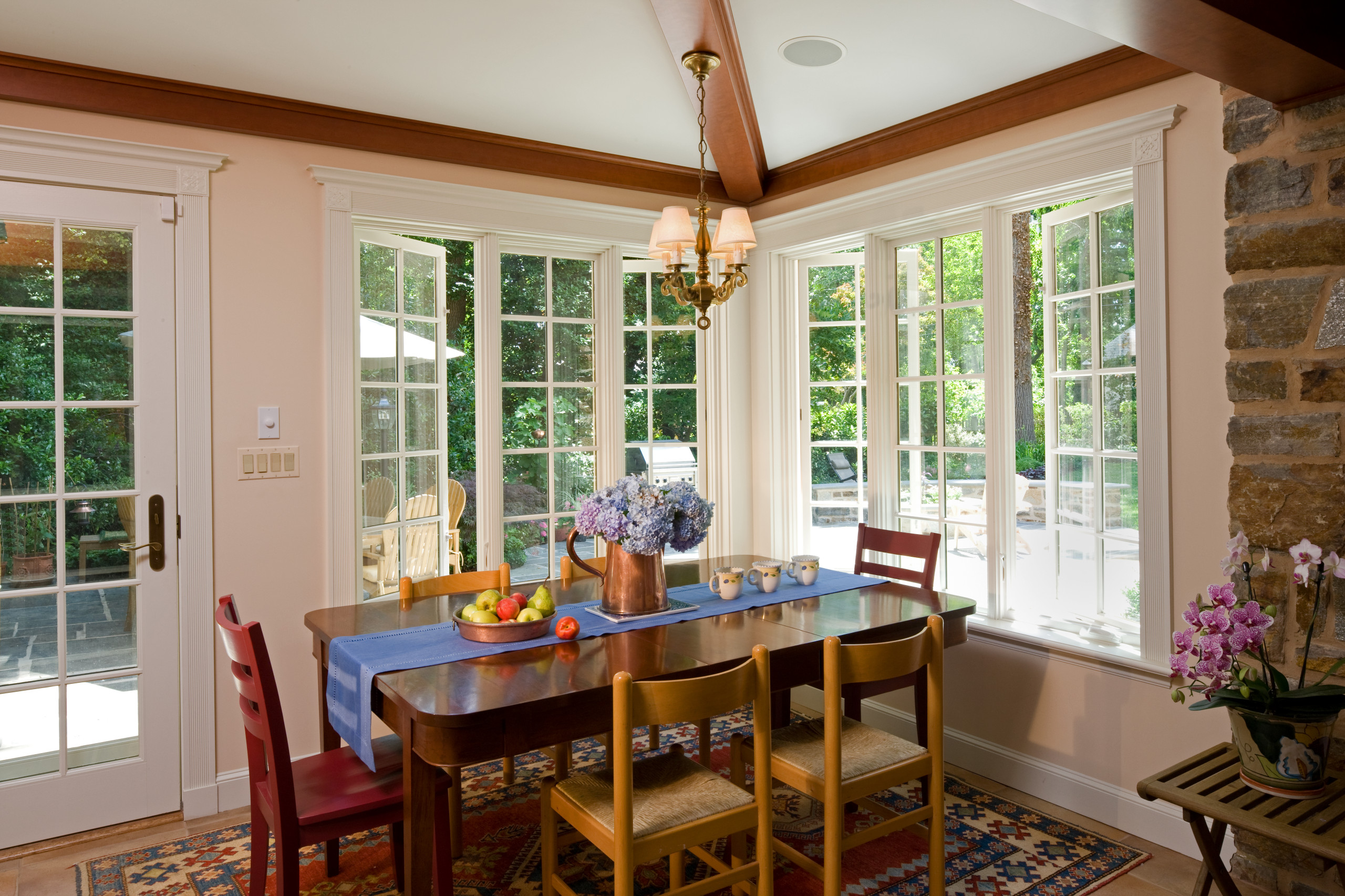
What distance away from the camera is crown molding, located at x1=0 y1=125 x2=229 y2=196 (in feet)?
9.11

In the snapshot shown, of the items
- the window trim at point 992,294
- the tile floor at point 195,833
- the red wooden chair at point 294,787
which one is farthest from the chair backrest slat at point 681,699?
the window trim at point 992,294

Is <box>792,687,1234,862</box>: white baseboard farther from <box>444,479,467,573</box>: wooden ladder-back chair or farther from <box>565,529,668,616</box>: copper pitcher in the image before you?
<box>444,479,467,573</box>: wooden ladder-back chair

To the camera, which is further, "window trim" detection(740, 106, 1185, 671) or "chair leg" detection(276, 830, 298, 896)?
"window trim" detection(740, 106, 1185, 671)

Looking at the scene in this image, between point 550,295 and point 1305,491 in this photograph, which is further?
point 550,295

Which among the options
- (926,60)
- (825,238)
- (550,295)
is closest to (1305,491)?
(926,60)

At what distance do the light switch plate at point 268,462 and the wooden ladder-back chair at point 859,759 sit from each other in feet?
6.62

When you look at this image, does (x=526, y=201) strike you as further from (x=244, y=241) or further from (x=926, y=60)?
(x=926, y=60)

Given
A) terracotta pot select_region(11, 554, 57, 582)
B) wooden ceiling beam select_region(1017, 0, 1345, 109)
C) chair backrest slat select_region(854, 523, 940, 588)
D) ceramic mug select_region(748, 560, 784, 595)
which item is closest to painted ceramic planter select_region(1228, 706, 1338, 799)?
chair backrest slat select_region(854, 523, 940, 588)

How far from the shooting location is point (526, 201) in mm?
3748

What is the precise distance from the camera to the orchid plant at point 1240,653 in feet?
6.45

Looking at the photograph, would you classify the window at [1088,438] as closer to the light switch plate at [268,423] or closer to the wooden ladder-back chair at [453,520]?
the wooden ladder-back chair at [453,520]

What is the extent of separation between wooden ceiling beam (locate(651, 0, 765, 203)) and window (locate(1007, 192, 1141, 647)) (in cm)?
129

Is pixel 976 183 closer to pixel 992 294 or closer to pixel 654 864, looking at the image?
pixel 992 294

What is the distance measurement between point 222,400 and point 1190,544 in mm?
3369
